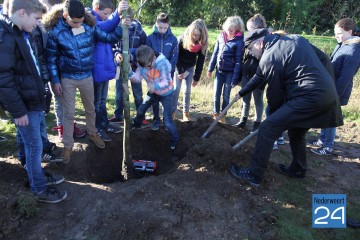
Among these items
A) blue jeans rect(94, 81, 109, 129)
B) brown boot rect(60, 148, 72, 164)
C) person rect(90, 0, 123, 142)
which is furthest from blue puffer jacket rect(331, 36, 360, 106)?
brown boot rect(60, 148, 72, 164)

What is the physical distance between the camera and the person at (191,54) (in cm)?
543

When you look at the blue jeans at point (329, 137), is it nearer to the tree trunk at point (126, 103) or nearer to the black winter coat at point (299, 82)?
the black winter coat at point (299, 82)

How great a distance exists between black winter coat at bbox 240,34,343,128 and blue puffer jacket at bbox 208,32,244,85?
1.58m

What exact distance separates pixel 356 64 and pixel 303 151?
169 cm

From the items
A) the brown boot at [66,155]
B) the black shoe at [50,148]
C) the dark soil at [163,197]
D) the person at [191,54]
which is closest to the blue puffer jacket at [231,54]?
the person at [191,54]

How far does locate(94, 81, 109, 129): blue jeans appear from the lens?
15.7 feet

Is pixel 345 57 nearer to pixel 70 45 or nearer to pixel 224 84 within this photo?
pixel 224 84

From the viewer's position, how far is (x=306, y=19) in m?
23.1

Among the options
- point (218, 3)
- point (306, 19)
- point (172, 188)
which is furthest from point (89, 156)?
point (306, 19)

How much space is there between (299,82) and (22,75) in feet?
9.71

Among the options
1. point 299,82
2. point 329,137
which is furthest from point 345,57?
point 299,82

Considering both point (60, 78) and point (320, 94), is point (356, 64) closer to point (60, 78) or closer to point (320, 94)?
point (320, 94)

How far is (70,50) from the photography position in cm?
395

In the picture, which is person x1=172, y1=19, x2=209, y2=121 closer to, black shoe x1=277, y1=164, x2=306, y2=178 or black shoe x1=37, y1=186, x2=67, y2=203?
black shoe x1=277, y1=164, x2=306, y2=178
